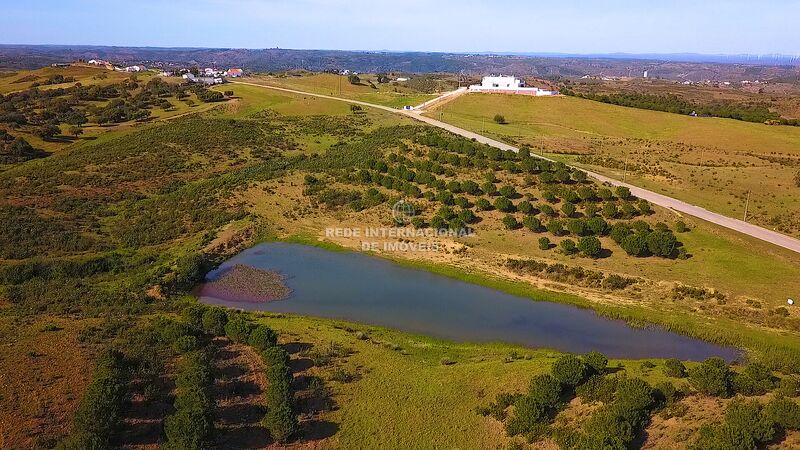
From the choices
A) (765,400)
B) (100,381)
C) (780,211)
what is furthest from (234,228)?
(780,211)

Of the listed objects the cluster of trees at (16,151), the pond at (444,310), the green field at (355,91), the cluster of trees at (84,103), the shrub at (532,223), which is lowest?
the pond at (444,310)

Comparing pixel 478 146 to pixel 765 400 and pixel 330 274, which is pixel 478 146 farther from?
pixel 765 400

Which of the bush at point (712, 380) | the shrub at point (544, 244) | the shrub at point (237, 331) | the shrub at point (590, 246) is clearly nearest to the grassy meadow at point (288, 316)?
the bush at point (712, 380)

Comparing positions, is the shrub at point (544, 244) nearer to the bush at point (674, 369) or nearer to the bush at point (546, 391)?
the bush at point (674, 369)

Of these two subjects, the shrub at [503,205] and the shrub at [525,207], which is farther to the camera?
the shrub at [503,205]

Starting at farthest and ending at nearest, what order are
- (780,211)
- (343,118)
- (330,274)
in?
(343,118)
(780,211)
(330,274)
